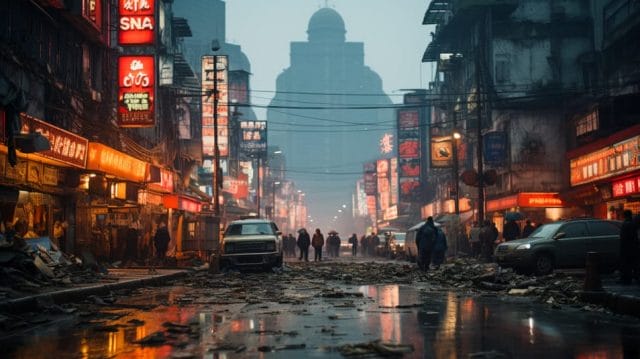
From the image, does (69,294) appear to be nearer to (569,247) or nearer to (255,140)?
(569,247)

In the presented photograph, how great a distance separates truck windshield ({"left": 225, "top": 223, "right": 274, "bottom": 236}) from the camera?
95.1 feet

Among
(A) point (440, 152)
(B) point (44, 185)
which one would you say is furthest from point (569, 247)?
(A) point (440, 152)

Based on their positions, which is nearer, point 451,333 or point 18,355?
point 18,355

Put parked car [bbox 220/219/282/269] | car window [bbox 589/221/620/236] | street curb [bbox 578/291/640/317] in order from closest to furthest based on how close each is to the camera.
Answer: street curb [bbox 578/291/640/317] → car window [bbox 589/221/620/236] → parked car [bbox 220/219/282/269]

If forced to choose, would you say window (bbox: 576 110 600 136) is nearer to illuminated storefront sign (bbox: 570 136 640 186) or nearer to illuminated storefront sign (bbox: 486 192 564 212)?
illuminated storefront sign (bbox: 570 136 640 186)

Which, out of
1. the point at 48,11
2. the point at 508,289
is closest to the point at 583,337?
the point at 508,289

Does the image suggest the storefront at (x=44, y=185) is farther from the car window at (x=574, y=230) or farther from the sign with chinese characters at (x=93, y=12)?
the car window at (x=574, y=230)

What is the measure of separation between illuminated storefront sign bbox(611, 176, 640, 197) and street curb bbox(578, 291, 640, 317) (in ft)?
63.7

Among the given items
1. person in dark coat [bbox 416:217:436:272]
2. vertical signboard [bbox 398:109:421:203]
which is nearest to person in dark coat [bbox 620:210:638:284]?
person in dark coat [bbox 416:217:436:272]

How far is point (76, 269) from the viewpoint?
2269 centimetres

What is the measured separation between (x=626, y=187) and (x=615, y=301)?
2217 centimetres

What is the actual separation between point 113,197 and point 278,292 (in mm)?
13961

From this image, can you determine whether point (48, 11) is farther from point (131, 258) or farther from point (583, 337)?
point (583, 337)

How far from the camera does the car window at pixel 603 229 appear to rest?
2283cm
